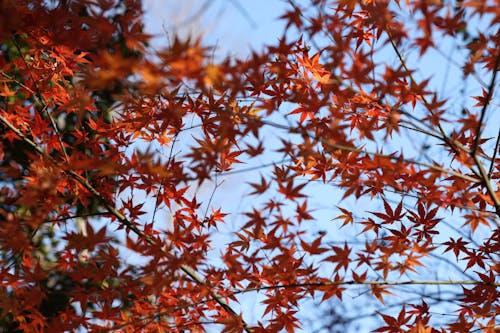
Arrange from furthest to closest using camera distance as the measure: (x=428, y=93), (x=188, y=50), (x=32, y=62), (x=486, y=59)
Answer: (x=32, y=62)
(x=428, y=93)
(x=486, y=59)
(x=188, y=50)

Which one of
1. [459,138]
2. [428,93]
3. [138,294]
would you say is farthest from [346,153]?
[138,294]

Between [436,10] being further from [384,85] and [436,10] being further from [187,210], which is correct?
[187,210]

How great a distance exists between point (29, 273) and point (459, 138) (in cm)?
199

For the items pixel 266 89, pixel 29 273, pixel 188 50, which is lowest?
pixel 29 273

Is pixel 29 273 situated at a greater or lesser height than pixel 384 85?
lesser

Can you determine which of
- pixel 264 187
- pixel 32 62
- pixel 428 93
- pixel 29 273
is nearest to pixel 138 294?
pixel 29 273

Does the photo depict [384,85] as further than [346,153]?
No

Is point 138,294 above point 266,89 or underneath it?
underneath

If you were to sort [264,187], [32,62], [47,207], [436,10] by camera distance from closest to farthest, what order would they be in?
[436,10]
[264,187]
[47,207]
[32,62]

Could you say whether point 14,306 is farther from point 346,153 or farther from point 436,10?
point 436,10

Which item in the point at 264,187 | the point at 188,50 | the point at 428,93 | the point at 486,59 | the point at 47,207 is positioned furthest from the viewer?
the point at 47,207

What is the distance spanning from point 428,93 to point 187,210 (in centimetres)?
122

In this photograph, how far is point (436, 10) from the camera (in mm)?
1620

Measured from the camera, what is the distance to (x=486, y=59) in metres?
1.88
